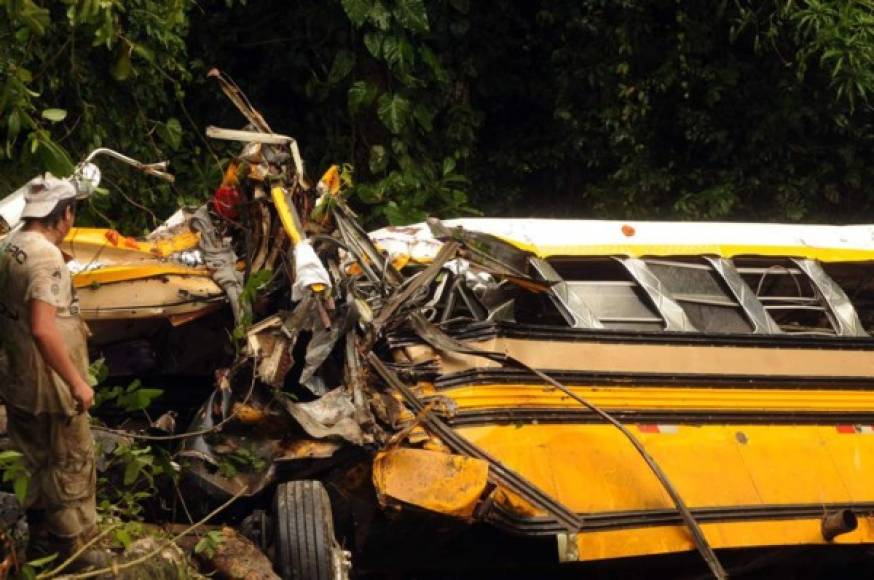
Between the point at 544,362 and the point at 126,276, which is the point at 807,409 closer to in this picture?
the point at 544,362

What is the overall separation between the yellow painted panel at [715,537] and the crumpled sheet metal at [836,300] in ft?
4.49

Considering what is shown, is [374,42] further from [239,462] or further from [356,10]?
[239,462]

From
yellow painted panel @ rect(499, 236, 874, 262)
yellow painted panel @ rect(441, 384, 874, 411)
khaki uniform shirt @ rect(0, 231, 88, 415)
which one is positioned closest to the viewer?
khaki uniform shirt @ rect(0, 231, 88, 415)

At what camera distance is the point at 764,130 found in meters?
13.9

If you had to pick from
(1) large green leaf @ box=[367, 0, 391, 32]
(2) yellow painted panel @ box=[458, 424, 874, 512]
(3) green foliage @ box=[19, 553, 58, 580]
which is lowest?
(2) yellow painted panel @ box=[458, 424, 874, 512]

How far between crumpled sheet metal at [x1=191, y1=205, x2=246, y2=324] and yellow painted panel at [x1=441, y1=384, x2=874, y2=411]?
4.10 ft

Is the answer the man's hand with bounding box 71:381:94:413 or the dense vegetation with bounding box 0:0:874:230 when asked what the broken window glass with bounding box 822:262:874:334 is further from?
the man's hand with bounding box 71:381:94:413

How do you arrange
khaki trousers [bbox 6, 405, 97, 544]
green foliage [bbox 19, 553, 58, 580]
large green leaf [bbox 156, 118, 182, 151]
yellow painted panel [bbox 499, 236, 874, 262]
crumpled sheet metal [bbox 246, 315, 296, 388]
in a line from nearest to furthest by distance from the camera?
green foliage [bbox 19, 553, 58, 580], khaki trousers [bbox 6, 405, 97, 544], crumpled sheet metal [bbox 246, 315, 296, 388], yellow painted panel [bbox 499, 236, 874, 262], large green leaf [bbox 156, 118, 182, 151]

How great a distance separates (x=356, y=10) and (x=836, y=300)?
5.25 meters

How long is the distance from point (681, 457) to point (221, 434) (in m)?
2.55

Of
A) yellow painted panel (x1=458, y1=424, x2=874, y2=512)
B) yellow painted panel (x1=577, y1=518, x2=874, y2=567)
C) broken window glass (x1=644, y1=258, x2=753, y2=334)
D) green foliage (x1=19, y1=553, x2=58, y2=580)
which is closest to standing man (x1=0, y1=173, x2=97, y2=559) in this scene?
green foliage (x1=19, y1=553, x2=58, y2=580)

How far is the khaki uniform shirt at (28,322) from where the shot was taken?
5.68m

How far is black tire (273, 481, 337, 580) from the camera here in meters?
6.60

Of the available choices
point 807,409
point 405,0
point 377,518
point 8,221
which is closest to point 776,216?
point 405,0
